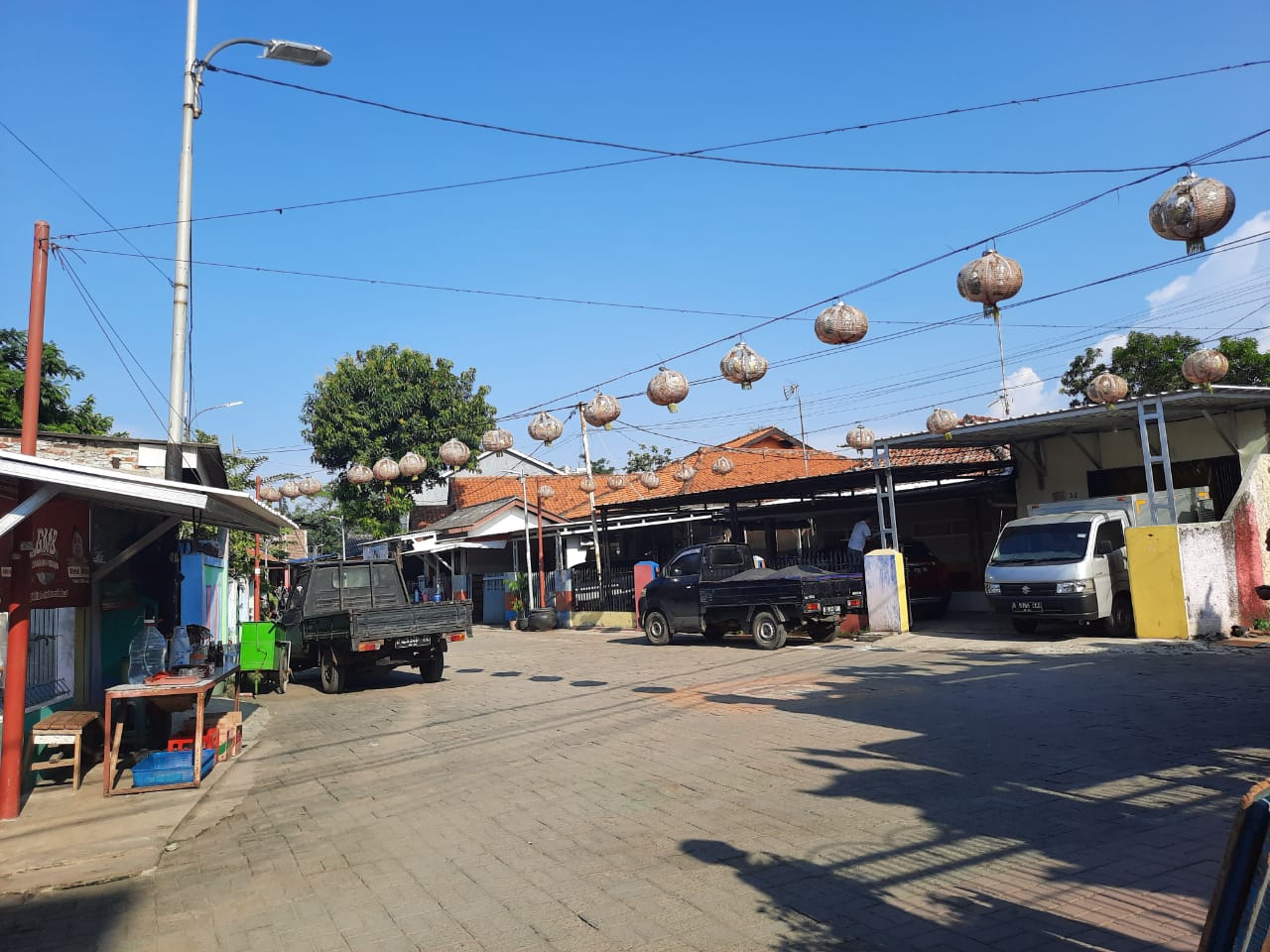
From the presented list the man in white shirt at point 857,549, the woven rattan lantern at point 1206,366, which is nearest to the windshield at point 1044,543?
the woven rattan lantern at point 1206,366

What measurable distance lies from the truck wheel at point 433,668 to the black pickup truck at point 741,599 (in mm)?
5819

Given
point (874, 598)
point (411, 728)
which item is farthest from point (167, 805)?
point (874, 598)

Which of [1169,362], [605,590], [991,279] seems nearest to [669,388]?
[991,279]

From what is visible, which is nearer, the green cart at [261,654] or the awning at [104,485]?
the awning at [104,485]

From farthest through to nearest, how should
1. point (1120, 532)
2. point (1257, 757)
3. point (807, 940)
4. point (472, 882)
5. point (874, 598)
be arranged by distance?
1. point (874, 598)
2. point (1120, 532)
3. point (1257, 757)
4. point (472, 882)
5. point (807, 940)

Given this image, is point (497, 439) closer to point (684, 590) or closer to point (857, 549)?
point (684, 590)

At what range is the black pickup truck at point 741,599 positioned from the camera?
17203 millimetres

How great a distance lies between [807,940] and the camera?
4.22 meters

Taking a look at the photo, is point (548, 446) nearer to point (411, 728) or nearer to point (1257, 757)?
point (411, 728)

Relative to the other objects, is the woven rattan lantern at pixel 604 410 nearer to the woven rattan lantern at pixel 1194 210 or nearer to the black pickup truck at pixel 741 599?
the black pickup truck at pixel 741 599

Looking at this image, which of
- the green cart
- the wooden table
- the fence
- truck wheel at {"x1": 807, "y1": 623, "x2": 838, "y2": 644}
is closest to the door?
truck wheel at {"x1": 807, "y1": 623, "x2": 838, "y2": 644}

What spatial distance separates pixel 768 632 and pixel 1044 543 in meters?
5.26

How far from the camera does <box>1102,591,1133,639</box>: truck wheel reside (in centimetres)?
1576

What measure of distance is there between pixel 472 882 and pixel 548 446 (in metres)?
14.3
